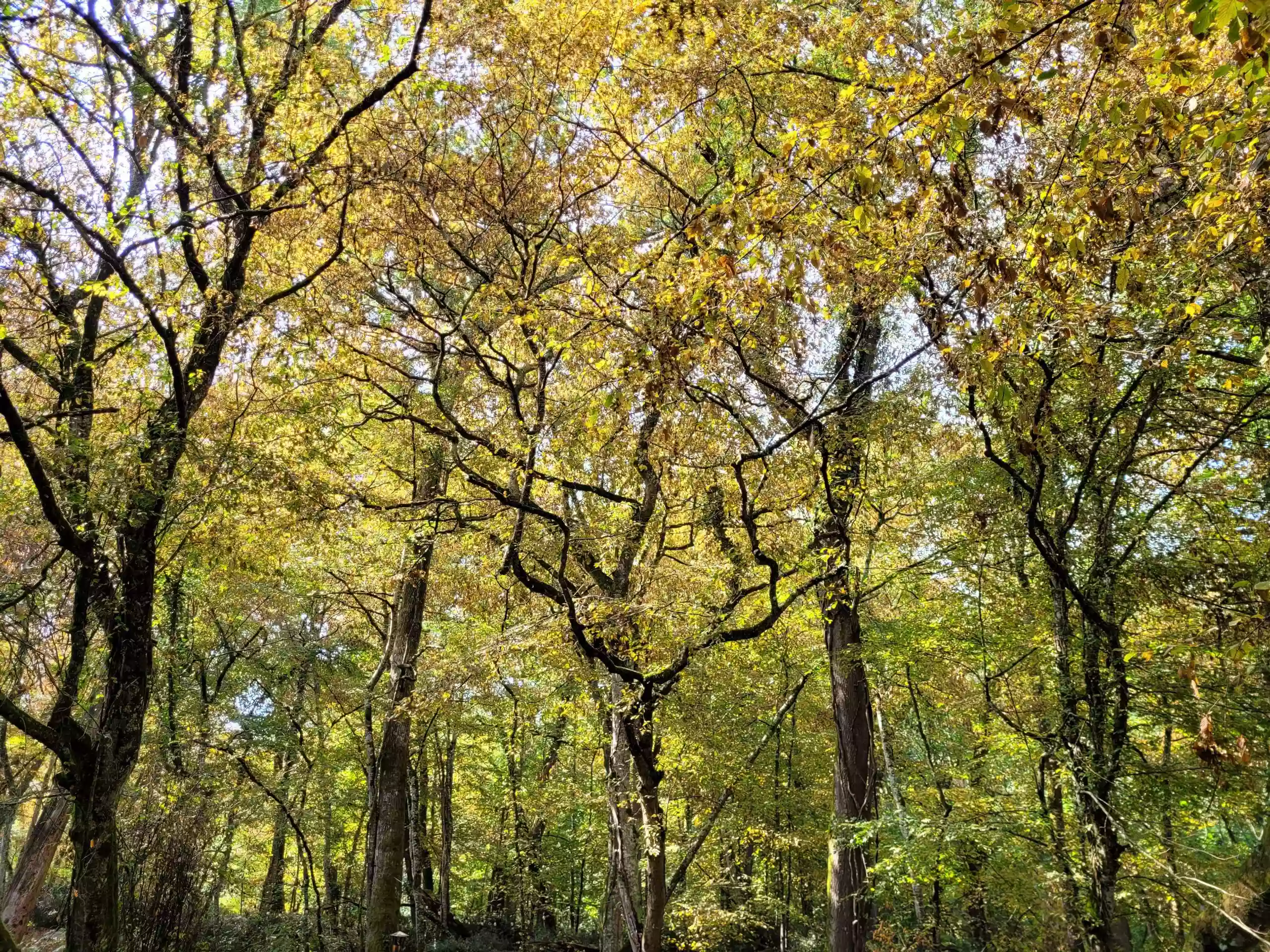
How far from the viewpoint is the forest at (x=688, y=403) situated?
12.7 ft

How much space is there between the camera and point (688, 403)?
5.68 meters

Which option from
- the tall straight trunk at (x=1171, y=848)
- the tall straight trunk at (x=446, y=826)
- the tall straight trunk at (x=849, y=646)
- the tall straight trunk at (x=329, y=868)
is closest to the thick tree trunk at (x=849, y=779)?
the tall straight trunk at (x=849, y=646)

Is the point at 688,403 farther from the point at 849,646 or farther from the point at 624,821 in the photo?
the point at 624,821

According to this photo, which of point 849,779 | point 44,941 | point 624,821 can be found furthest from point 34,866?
point 849,779

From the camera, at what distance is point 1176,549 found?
19.3 feet

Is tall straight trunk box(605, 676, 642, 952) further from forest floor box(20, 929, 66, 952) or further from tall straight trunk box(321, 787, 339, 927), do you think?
forest floor box(20, 929, 66, 952)

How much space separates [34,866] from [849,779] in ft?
36.1

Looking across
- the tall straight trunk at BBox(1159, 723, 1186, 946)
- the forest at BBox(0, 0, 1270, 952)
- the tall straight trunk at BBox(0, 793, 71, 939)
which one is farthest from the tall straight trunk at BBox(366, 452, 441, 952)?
the tall straight trunk at BBox(1159, 723, 1186, 946)

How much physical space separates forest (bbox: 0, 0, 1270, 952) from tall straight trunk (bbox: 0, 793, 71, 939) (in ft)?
0.20

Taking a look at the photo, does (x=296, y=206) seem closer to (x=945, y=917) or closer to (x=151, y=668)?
(x=151, y=668)

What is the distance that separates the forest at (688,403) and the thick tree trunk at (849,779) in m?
0.06

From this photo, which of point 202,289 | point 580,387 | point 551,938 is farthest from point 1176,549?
point 551,938

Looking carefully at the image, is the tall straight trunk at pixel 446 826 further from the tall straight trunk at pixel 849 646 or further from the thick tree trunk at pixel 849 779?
the thick tree trunk at pixel 849 779

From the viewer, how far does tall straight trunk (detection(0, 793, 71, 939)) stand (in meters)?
10.2
